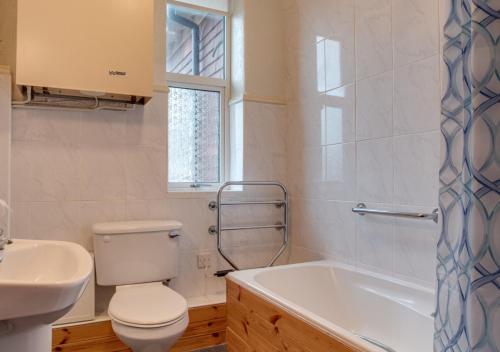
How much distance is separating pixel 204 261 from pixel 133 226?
23.8 inches

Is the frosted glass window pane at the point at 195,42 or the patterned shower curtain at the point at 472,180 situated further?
the frosted glass window pane at the point at 195,42

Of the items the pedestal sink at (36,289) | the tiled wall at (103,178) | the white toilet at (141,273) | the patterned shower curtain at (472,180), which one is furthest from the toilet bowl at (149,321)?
the patterned shower curtain at (472,180)

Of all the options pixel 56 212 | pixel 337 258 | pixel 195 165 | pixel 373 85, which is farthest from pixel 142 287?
pixel 373 85

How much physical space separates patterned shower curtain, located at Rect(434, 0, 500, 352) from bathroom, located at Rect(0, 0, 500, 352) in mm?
701

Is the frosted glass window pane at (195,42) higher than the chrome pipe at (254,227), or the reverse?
the frosted glass window pane at (195,42)

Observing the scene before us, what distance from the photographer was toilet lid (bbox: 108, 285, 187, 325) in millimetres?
1613

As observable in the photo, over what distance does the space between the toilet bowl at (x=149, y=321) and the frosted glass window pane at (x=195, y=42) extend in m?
1.55

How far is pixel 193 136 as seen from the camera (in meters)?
2.64

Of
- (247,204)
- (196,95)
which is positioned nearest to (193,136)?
(196,95)

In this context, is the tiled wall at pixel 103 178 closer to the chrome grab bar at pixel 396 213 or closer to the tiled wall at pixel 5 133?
the tiled wall at pixel 5 133

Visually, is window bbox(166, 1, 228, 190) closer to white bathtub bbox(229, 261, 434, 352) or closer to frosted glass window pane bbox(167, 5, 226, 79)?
frosted glass window pane bbox(167, 5, 226, 79)

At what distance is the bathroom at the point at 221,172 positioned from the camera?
5.33 feet

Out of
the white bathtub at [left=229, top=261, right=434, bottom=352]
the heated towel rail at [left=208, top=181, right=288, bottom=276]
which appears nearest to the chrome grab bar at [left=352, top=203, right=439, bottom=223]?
the white bathtub at [left=229, top=261, right=434, bottom=352]

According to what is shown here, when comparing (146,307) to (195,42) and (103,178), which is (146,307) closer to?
(103,178)
